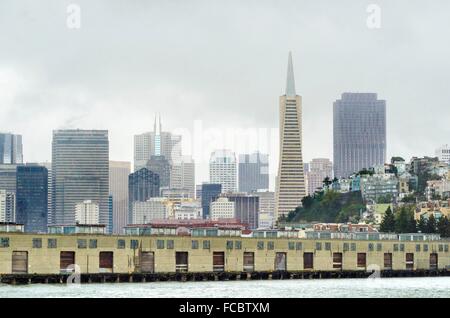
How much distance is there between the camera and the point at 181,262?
343 feet

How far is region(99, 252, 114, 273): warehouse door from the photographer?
99.1 metres

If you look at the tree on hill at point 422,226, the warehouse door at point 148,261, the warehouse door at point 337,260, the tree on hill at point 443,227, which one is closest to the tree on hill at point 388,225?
the tree on hill at point 422,226

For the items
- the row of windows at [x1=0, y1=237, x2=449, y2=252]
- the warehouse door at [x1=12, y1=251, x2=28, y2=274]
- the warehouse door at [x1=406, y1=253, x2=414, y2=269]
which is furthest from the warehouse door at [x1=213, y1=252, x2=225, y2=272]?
the warehouse door at [x1=406, y1=253, x2=414, y2=269]

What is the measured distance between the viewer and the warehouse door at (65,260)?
97.0 m

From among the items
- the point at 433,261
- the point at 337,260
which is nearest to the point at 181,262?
the point at 337,260

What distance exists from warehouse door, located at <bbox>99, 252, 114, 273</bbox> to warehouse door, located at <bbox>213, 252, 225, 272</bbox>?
10081mm

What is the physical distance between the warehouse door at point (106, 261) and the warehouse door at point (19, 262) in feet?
21.2

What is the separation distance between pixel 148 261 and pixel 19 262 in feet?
40.3

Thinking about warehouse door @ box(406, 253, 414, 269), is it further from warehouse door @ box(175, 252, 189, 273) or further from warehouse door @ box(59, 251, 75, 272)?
warehouse door @ box(59, 251, 75, 272)

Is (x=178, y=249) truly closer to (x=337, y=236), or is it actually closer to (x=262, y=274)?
(x=262, y=274)

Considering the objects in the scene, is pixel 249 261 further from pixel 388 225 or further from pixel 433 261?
pixel 388 225

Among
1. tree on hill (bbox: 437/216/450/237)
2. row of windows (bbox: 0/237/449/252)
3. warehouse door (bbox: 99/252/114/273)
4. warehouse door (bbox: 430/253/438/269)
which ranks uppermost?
tree on hill (bbox: 437/216/450/237)
